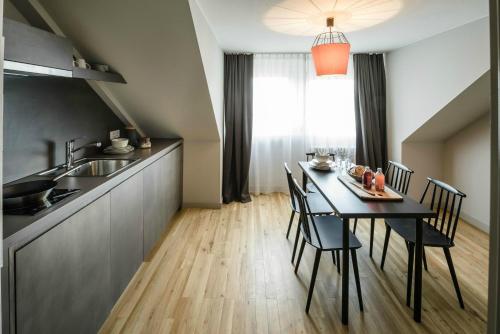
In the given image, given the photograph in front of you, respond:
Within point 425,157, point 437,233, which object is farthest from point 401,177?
point 425,157

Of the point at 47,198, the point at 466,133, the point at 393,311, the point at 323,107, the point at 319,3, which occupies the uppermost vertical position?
the point at 319,3

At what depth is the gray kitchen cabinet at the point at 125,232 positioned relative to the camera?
2.26 meters

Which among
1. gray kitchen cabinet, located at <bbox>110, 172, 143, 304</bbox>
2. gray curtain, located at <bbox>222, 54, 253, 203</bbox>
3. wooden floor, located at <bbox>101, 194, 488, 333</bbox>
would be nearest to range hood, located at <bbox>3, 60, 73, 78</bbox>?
gray kitchen cabinet, located at <bbox>110, 172, 143, 304</bbox>

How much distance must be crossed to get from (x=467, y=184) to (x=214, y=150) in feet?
10.7

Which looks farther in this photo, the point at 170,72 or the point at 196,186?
the point at 196,186

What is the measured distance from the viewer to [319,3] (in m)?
2.70

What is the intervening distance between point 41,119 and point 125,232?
0.97m

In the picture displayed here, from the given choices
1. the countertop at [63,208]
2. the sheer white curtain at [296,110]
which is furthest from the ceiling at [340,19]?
the countertop at [63,208]

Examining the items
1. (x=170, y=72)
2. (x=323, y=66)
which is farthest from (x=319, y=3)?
(x=170, y=72)

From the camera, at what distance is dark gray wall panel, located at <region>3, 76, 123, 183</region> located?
2051mm

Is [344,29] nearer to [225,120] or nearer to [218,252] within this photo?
[225,120]

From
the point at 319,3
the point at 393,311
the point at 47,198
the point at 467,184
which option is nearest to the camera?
the point at 47,198

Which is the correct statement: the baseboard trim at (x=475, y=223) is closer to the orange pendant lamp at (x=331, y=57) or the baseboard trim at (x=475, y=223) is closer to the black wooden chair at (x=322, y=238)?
the black wooden chair at (x=322, y=238)

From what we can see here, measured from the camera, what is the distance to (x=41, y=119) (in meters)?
2.35
